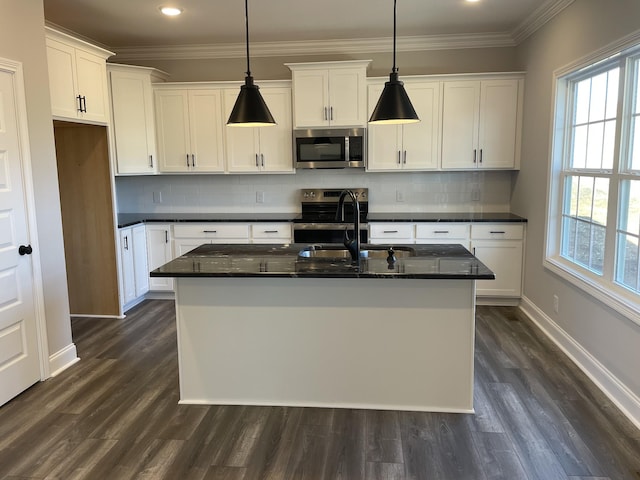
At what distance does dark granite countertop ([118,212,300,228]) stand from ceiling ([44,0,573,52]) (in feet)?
6.07

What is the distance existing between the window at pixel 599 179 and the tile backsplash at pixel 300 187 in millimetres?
1259

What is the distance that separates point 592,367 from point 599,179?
1283mm

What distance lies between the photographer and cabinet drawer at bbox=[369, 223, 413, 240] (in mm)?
4766

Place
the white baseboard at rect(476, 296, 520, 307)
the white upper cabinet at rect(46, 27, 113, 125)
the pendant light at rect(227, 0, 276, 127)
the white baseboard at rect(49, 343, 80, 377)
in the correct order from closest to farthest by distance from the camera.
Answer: the pendant light at rect(227, 0, 276, 127) < the white baseboard at rect(49, 343, 80, 377) < the white upper cabinet at rect(46, 27, 113, 125) < the white baseboard at rect(476, 296, 520, 307)

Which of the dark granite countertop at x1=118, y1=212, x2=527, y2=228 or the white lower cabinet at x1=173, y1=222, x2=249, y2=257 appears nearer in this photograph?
the dark granite countertop at x1=118, y1=212, x2=527, y2=228

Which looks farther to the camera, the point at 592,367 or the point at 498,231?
the point at 498,231

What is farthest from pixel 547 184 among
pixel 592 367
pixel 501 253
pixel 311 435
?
pixel 311 435

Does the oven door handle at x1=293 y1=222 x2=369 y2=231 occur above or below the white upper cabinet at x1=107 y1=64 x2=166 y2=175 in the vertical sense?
below

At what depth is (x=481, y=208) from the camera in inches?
205

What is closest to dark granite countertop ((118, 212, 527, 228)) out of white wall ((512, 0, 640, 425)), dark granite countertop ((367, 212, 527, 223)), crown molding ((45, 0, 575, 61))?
dark granite countertop ((367, 212, 527, 223))

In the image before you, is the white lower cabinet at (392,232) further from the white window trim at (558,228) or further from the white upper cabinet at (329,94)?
the white window trim at (558,228)

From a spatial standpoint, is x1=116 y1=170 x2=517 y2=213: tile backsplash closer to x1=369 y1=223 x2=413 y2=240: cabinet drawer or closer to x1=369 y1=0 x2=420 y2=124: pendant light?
x1=369 y1=223 x2=413 y2=240: cabinet drawer

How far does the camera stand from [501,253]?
468 cm

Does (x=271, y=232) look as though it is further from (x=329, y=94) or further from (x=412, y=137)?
(x=412, y=137)
